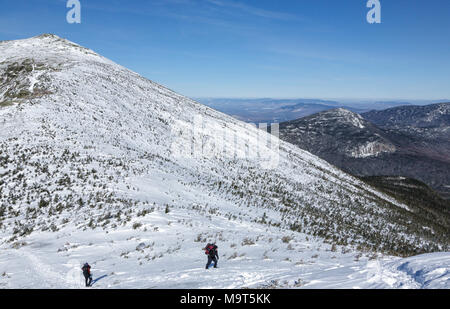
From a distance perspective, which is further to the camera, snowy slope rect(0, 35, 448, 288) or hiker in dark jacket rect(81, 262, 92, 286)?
snowy slope rect(0, 35, 448, 288)

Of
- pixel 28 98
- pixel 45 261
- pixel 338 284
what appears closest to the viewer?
pixel 338 284

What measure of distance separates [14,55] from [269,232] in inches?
2400

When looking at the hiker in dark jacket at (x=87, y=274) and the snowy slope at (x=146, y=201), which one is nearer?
the hiker in dark jacket at (x=87, y=274)

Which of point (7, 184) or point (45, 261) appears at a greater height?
point (7, 184)

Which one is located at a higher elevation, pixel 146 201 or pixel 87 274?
pixel 146 201

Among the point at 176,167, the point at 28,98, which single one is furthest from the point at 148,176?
the point at 28,98

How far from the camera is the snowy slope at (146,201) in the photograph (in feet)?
30.1

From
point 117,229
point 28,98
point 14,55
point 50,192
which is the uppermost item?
point 14,55

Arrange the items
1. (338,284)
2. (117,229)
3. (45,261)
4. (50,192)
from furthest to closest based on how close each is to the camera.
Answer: (50,192)
(117,229)
(45,261)
(338,284)

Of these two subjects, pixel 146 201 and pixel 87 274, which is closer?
pixel 87 274

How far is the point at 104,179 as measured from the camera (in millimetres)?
17234

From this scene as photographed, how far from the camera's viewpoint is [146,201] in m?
15.4

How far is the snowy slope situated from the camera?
9.18 meters
